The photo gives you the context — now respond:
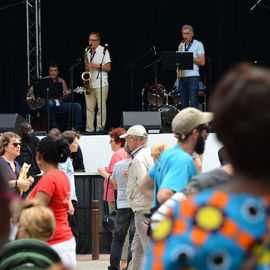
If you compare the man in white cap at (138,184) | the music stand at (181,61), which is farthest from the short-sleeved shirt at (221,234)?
the music stand at (181,61)

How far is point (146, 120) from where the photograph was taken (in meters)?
16.6

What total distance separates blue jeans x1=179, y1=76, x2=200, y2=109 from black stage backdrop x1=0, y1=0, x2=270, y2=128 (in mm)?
4071

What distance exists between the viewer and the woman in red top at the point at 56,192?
6.26 metres

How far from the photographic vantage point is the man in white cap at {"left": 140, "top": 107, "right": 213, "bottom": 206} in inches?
225

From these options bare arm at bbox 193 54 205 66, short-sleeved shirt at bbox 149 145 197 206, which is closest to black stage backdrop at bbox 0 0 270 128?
bare arm at bbox 193 54 205 66

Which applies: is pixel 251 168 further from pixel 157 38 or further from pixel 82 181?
pixel 157 38

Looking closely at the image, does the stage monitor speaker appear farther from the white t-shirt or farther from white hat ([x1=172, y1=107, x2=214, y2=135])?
white hat ([x1=172, y1=107, x2=214, y2=135])

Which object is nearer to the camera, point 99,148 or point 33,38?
point 99,148

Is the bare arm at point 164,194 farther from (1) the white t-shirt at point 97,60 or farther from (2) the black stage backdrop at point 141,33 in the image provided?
(2) the black stage backdrop at point 141,33

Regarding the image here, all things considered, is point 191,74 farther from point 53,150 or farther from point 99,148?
point 53,150

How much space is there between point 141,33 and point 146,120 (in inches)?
241

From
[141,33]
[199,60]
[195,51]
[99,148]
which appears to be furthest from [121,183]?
[141,33]

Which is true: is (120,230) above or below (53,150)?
below

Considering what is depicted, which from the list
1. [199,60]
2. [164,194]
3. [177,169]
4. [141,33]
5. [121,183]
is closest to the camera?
[164,194]
